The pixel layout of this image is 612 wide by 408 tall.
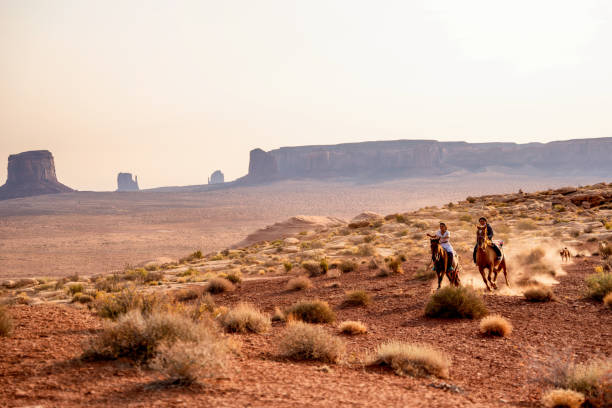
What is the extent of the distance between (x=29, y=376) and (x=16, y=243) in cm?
7697

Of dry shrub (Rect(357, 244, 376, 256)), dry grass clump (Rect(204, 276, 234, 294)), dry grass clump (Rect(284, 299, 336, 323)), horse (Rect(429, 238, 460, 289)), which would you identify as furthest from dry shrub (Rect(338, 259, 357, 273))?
dry grass clump (Rect(284, 299, 336, 323))

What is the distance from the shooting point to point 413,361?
7.49 metres

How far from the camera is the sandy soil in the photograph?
61.2m

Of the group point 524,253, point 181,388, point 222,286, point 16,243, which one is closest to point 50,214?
point 16,243

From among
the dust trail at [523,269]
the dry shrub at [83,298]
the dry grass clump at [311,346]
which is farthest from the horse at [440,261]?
the dry shrub at [83,298]

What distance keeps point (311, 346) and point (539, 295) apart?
8183mm

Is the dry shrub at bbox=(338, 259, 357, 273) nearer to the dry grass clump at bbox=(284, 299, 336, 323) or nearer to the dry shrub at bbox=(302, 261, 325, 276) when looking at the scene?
the dry shrub at bbox=(302, 261, 325, 276)

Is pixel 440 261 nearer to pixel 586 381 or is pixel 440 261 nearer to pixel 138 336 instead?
pixel 586 381

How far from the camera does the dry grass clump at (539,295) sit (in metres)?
13.0

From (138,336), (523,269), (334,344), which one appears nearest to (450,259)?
(523,269)

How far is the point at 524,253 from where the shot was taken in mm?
21062

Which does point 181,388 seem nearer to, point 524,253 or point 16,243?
point 524,253

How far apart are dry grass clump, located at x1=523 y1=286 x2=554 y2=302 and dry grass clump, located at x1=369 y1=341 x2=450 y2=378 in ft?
21.7

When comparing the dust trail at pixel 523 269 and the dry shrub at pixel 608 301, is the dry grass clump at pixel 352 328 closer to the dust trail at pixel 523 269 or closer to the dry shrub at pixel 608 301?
the dust trail at pixel 523 269
